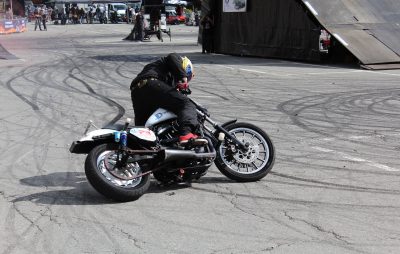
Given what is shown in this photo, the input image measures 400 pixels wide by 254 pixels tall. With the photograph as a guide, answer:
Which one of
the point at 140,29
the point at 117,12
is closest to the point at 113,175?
the point at 140,29

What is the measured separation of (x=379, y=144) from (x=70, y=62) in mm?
14513

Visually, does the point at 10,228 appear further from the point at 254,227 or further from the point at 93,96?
the point at 93,96

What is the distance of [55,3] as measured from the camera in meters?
72.8

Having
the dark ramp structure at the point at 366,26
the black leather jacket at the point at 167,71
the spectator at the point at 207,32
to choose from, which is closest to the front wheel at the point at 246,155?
the black leather jacket at the point at 167,71

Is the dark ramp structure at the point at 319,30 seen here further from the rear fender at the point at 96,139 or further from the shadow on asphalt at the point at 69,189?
the rear fender at the point at 96,139

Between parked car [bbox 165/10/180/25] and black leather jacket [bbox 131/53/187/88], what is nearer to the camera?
black leather jacket [bbox 131/53/187/88]

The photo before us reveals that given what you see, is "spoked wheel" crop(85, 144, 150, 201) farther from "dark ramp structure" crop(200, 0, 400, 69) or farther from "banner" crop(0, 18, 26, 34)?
"banner" crop(0, 18, 26, 34)

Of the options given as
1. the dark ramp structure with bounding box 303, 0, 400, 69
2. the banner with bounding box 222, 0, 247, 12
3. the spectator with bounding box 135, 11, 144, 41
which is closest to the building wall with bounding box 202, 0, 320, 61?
the banner with bounding box 222, 0, 247, 12

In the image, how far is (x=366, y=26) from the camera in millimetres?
19547

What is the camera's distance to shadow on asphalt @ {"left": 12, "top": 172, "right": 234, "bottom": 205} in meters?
5.60

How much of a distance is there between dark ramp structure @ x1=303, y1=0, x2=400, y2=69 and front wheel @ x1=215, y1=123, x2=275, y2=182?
500 inches

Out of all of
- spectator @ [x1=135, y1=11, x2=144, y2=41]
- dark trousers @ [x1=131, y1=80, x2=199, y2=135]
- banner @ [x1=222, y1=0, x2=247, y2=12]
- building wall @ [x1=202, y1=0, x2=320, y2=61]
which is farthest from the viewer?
spectator @ [x1=135, y1=11, x2=144, y2=41]

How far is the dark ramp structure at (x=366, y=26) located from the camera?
1838 centimetres

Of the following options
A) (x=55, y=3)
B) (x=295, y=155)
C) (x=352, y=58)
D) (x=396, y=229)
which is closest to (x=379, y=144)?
(x=295, y=155)
